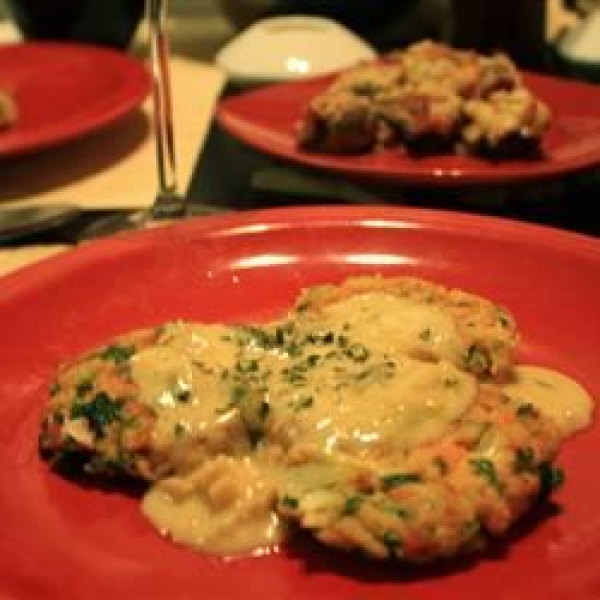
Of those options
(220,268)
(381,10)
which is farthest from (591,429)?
(381,10)

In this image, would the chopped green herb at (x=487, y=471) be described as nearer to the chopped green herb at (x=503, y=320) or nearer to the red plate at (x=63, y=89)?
the chopped green herb at (x=503, y=320)

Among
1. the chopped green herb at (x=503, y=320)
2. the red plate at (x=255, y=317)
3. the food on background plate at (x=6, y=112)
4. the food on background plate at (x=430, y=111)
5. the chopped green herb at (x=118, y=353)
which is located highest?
the chopped green herb at (x=118, y=353)

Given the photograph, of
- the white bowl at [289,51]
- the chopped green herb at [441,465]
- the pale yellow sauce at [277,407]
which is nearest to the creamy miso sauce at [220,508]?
the pale yellow sauce at [277,407]

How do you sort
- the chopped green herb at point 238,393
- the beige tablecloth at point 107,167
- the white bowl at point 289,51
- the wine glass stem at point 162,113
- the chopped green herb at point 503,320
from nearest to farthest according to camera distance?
the chopped green herb at point 238,393 < the chopped green herb at point 503,320 < the wine glass stem at point 162,113 < the beige tablecloth at point 107,167 < the white bowl at point 289,51

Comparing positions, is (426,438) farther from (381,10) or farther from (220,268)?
(381,10)

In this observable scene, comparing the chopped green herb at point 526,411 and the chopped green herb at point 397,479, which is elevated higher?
the chopped green herb at point 397,479

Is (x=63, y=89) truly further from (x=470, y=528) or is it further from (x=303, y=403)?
(x=470, y=528)

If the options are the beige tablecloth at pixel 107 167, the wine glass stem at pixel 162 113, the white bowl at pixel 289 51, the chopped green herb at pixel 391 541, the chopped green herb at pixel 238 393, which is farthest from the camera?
the white bowl at pixel 289 51

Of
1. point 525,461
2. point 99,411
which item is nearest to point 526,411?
point 525,461
